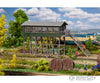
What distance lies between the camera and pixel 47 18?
40.3ft

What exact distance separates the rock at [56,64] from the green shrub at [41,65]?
29 centimetres

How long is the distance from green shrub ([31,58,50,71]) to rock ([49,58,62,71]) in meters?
0.29

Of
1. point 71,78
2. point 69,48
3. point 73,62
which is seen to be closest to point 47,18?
point 69,48

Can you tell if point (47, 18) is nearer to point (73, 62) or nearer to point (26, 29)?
point (26, 29)

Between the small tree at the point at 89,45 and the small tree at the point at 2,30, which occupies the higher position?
the small tree at the point at 2,30

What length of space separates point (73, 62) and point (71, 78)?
1056mm

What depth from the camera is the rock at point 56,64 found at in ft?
38.2

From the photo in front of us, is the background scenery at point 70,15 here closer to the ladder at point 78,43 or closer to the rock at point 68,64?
the ladder at point 78,43

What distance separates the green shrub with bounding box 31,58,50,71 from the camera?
38.4 ft

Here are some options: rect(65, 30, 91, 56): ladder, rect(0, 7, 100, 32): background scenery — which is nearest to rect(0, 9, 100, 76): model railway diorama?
rect(65, 30, 91, 56): ladder

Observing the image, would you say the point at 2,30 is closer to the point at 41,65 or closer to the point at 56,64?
the point at 41,65

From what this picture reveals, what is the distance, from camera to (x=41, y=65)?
38.7 feet

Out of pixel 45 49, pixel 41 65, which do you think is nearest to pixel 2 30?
pixel 45 49

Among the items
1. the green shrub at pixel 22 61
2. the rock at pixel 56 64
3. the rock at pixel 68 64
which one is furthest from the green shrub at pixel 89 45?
the green shrub at pixel 22 61
